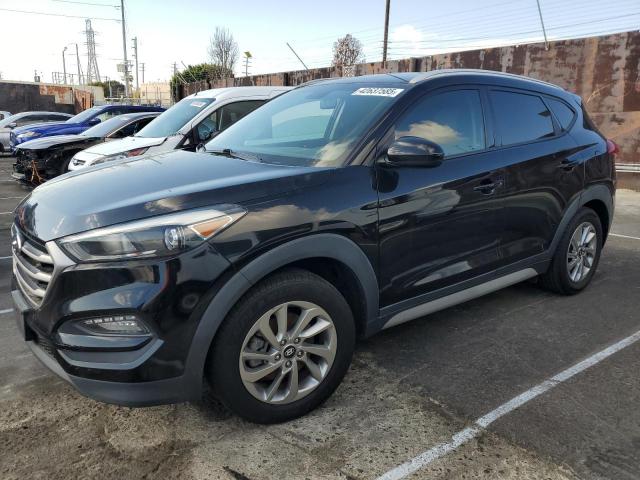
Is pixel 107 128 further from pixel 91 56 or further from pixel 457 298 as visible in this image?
pixel 91 56

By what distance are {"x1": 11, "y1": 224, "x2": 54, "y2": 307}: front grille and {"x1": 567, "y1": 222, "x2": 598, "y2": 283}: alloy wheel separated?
385 cm

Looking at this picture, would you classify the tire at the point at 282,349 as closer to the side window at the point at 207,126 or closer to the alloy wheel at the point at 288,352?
the alloy wheel at the point at 288,352

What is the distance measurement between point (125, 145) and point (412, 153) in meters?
6.04

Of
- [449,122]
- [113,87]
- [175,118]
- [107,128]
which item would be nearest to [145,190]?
[449,122]

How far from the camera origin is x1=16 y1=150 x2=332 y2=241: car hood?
2373mm

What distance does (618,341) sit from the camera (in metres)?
3.79

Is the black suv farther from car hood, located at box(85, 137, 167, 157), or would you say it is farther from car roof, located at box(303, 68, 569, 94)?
car hood, located at box(85, 137, 167, 157)

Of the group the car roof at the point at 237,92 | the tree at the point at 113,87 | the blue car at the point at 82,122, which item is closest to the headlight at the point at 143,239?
the car roof at the point at 237,92

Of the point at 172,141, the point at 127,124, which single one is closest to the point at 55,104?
the point at 127,124

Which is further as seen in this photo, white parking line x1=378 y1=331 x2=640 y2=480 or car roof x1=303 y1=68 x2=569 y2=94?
car roof x1=303 y1=68 x2=569 y2=94

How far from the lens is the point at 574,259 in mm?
4562

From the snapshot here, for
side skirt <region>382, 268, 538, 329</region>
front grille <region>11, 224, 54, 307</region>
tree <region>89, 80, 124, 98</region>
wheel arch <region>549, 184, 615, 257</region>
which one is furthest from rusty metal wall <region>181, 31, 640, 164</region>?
tree <region>89, 80, 124, 98</region>

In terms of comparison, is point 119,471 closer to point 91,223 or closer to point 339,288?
point 91,223

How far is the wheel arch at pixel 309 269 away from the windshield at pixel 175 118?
565cm
